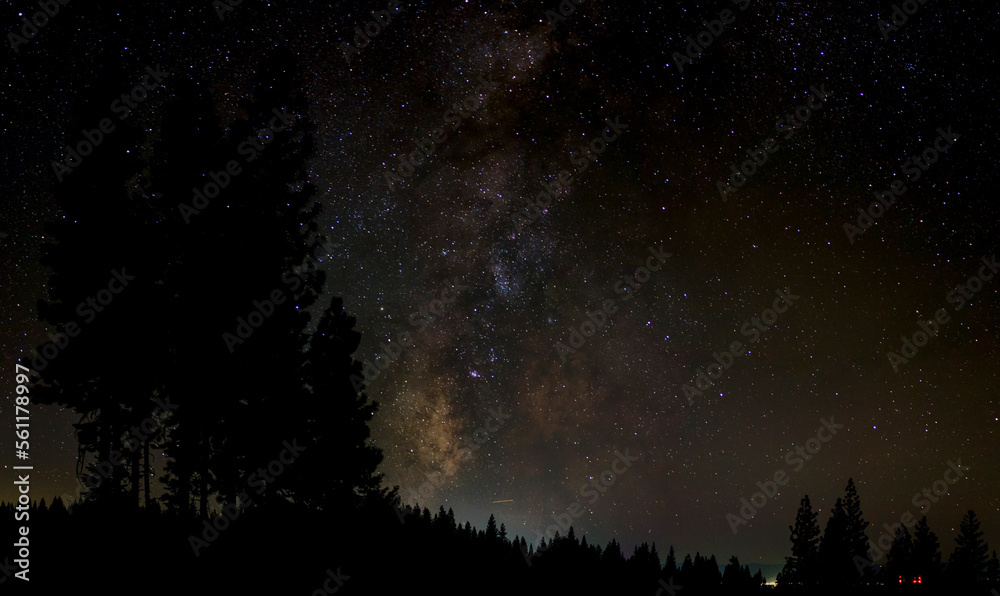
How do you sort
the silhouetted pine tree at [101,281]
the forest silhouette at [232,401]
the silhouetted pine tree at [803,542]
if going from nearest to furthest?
the forest silhouette at [232,401] < the silhouetted pine tree at [101,281] < the silhouetted pine tree at [803,542]

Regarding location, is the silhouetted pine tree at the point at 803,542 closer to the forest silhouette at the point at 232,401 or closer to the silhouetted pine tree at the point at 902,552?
the silhouetted pine tree at the point at 902,552

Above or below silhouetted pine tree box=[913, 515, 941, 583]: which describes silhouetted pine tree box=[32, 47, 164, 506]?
above

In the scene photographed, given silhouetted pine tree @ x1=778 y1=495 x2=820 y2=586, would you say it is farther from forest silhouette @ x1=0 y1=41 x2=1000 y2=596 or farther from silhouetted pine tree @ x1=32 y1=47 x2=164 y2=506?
silhouetted pine tree @ x1=32 y1=47 x2=164 y2=506

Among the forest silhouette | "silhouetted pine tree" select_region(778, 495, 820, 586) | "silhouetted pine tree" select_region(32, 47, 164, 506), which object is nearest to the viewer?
the forest silhouette

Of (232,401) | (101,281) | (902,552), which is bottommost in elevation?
(902,552)

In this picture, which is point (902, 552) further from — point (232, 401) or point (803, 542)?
point (232, 401)

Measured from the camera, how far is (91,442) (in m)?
15.9

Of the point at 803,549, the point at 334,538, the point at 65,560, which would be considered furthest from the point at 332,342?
the point at 803,549

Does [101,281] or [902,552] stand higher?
[101,281]

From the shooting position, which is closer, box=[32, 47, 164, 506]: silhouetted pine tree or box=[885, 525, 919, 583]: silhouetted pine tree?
box=[32, 47, 164, 506]: silhouetted pine tree

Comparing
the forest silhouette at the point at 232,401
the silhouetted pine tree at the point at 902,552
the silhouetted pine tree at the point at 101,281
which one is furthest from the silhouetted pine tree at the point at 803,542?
the silhouetted pine tree at the point at 101,281

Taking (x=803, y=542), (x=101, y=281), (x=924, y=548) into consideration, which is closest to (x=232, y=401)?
(x=101, y=281)

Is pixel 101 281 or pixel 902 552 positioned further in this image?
pixel 902 552

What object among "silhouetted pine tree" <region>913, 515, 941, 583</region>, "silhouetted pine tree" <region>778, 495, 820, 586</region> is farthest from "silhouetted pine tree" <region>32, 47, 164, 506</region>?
"silhouetted pine tree" <region>913, 515, 941, 583</region>
